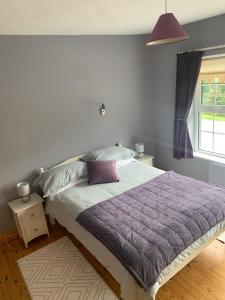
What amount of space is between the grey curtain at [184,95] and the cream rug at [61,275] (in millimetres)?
2141

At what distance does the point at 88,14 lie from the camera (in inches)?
86.8

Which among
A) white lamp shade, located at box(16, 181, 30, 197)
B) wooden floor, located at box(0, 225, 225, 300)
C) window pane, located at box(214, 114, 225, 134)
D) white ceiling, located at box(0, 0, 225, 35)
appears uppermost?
white ceiling, located at box(0, 0, 225, 35)

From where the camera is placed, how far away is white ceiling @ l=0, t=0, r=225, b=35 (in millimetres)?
1846

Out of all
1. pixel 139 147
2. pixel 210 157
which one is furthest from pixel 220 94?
pixel 139 147

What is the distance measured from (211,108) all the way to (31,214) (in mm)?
2821

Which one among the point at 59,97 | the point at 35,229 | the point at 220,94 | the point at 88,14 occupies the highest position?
the point at 88,14

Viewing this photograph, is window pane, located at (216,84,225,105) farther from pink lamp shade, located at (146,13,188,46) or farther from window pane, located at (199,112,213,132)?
pink lamp shade, located at (146,13,188,46)

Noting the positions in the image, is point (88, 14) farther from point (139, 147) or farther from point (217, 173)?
point (217, 173)

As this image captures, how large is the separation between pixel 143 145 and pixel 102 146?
0.75 meters

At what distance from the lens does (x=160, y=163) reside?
4.29m

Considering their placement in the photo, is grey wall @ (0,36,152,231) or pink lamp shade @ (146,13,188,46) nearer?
pink lamp shade @ (146,13,188,46)

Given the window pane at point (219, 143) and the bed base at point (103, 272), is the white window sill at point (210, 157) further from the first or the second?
the bed base at point (103, 272)

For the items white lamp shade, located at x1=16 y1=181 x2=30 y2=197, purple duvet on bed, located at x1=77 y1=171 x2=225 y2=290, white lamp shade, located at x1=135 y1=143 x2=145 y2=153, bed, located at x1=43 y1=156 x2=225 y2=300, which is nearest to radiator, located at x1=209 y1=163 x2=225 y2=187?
purple duvet on bed, located at x1=77 y1=171 x2=225 y2=290

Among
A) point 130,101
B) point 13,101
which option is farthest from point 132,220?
point 130,101
